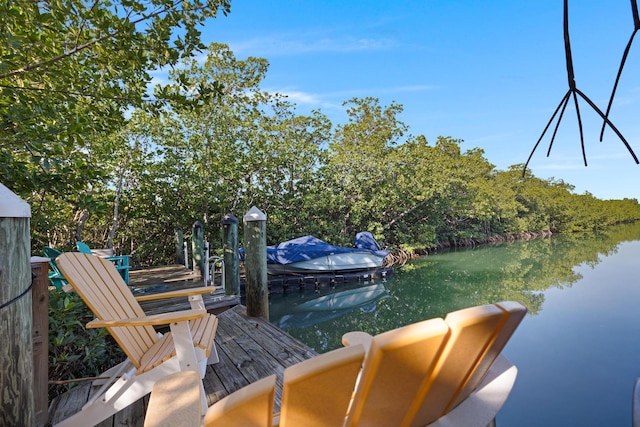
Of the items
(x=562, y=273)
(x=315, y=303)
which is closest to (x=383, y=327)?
(x=315, y=303)

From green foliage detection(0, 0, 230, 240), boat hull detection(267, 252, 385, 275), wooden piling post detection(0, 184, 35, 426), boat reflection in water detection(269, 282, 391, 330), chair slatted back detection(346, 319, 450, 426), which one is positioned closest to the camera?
chair slatted back detection(346, 319, 450, 426)

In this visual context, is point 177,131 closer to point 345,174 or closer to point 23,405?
point 345,174

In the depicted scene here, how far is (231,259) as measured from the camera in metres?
5.17

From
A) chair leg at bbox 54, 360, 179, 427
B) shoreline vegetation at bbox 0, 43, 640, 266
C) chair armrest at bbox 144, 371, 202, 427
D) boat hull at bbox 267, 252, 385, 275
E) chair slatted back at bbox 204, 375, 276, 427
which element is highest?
shoreline vegetation at bbox 0, 43, 640, 266

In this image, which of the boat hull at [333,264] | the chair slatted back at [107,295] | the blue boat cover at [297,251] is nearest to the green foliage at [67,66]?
the chair slatted back at [107,295]

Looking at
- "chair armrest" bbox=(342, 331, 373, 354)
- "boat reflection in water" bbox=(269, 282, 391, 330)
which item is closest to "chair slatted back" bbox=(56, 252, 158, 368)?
"chair armrest" bbox=(342, 331, 373, 354)

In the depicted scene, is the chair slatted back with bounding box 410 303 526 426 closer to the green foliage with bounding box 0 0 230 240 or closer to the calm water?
the green foliage with bounding box 0 0 230 240

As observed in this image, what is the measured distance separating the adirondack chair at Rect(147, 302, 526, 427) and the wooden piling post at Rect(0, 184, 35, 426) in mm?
1233

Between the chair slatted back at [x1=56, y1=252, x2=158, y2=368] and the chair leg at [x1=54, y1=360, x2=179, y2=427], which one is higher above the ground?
the chair slatted back at [x1=56, y1=252, x2=158, y2=368]

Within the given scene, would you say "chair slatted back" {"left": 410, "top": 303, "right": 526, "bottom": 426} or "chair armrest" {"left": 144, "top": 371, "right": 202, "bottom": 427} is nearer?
"chair armrest" {"left": 144, "top": 371, "right": 202, "bottom": 427}

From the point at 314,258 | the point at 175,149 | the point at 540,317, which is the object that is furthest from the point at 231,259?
the point at 175,149

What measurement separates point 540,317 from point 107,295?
9.10m

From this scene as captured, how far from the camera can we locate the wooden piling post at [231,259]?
513cm

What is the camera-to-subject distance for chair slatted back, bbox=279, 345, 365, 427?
28.6 inches
